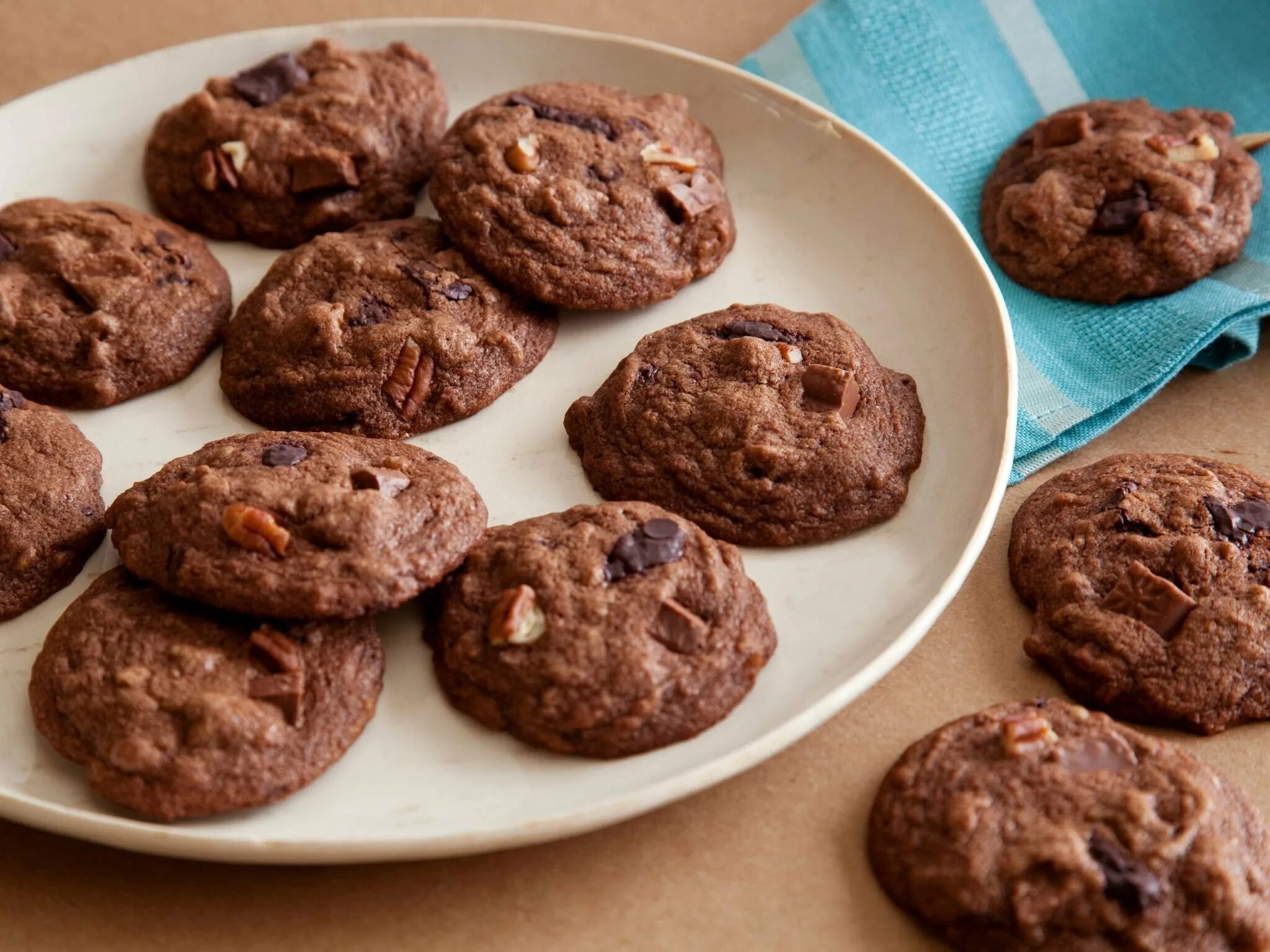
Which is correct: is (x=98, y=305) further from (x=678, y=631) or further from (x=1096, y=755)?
(x=1096, y=755)

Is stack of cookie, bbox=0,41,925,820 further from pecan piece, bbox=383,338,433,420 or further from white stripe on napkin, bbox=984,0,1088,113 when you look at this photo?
white stripe on napkin, bbox=984,0,1088,113

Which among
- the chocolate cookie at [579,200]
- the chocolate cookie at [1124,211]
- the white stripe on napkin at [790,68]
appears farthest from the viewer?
the white stripe on napkin at [790,68]

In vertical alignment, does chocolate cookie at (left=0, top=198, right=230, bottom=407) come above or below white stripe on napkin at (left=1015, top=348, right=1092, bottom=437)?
above

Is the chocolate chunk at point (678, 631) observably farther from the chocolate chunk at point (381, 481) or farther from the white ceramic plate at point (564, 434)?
the chocolate chunk at point (381, 481)

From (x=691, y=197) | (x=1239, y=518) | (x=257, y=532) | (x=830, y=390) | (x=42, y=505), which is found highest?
(x=42, y=505)

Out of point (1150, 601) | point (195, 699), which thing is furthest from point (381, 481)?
point (1150, 601)

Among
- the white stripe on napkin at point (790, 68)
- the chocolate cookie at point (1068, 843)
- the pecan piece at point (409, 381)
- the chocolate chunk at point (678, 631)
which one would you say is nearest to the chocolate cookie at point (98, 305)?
the pecan piece at point (409, 381)

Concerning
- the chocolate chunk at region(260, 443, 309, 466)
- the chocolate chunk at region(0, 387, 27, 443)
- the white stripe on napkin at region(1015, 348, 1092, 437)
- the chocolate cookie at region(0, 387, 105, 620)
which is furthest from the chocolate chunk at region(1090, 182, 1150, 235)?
the chocolate chunk at region(0, 387, 27, 443)
